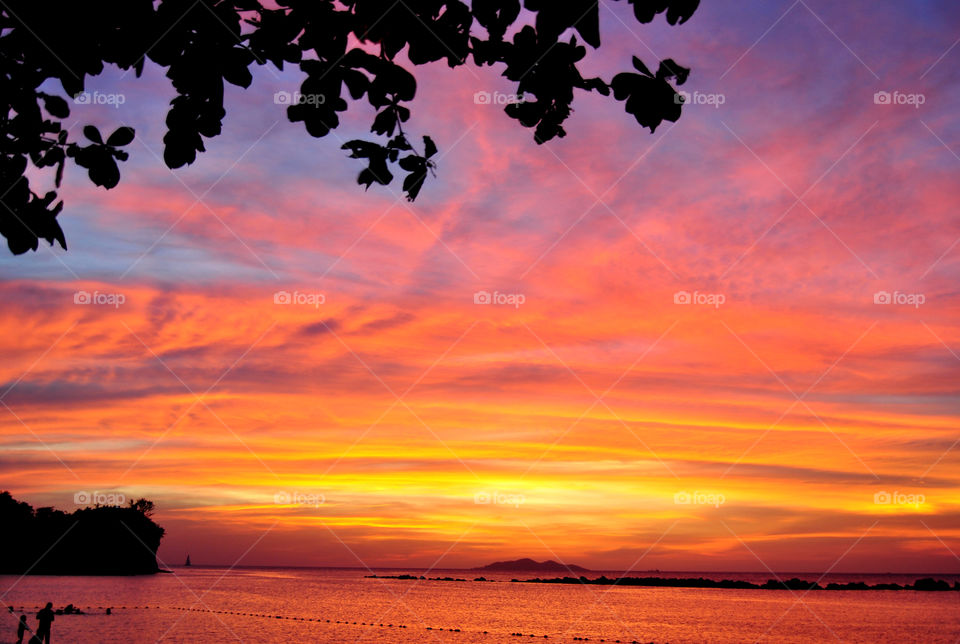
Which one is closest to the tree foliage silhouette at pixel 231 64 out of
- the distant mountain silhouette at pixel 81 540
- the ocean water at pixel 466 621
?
the ocean water at pixel 466 621

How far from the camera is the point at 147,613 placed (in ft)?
180

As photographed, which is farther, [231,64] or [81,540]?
[81,540]

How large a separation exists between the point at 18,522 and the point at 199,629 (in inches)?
3739

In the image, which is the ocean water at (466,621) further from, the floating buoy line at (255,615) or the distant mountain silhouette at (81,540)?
the distant mountain silhouette at (81,540)

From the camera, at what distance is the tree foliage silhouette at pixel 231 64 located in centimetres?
396

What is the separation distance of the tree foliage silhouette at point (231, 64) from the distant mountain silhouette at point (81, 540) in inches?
5262

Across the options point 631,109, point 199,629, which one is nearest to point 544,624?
point 199,629

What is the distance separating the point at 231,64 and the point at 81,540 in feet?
543

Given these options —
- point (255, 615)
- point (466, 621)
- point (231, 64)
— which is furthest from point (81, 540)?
point (231, 64)

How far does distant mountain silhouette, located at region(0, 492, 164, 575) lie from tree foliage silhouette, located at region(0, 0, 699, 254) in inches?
5262

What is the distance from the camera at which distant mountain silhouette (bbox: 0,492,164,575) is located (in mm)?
121812

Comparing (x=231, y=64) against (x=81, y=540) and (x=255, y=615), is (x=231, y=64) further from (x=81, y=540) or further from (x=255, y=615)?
(x=81, y=540)

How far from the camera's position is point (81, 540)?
14438cm

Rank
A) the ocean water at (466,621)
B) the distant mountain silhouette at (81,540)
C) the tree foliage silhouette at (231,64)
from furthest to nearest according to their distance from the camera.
→ the distant mountain silhouette at (81,540) < the ocean water at (466,621) < the tree foliage silhouette at (231,64)
